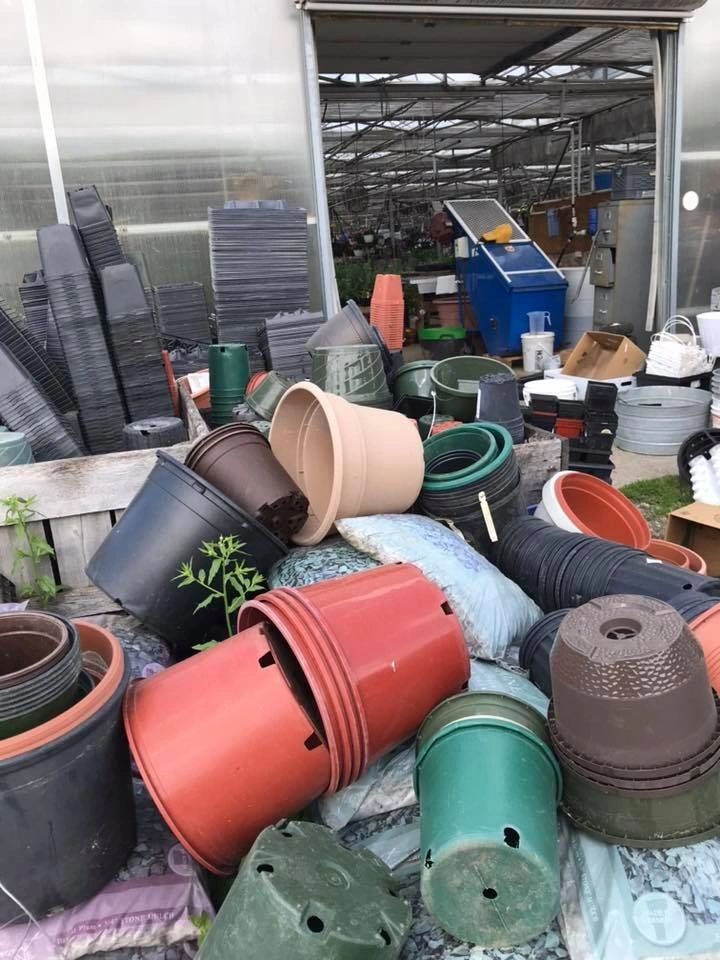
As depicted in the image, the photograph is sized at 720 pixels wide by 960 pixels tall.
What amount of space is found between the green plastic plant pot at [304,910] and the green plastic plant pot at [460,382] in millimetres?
2476

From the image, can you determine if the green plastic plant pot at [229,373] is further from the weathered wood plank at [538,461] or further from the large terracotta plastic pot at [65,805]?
the large terracotta plastic pot at [65,805]

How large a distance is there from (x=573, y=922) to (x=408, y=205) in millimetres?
24982

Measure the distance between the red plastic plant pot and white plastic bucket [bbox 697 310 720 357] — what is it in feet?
18.6

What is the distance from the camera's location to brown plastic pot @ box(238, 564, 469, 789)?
5.18ft

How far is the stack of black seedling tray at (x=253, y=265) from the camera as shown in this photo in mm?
4793

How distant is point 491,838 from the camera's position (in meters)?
1.30

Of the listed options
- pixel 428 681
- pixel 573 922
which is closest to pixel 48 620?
pixel 428 681

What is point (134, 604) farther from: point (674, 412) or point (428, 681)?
point (674, 412)

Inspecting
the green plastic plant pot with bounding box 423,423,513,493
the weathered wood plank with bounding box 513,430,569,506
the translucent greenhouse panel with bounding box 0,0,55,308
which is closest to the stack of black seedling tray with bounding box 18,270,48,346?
the translucent greenhouse panel with bounding box 0,0,55,308

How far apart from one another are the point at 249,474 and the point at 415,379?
1741 millimetres

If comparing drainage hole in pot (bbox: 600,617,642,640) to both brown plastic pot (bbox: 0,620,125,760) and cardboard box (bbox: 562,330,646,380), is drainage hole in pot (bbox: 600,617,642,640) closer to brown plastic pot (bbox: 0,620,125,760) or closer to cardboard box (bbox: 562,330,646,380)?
brown plastic pot (bbox: 0,620,125,760)

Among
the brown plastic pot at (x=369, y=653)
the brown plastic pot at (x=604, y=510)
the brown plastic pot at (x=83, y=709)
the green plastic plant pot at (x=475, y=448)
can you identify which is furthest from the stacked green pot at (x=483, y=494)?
the brown plastic pot at (x=83, y=709)

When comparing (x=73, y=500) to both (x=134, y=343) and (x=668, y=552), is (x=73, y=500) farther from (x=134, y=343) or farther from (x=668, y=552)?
(x=668, y=552)

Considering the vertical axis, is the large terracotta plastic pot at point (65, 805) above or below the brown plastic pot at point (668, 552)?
above
